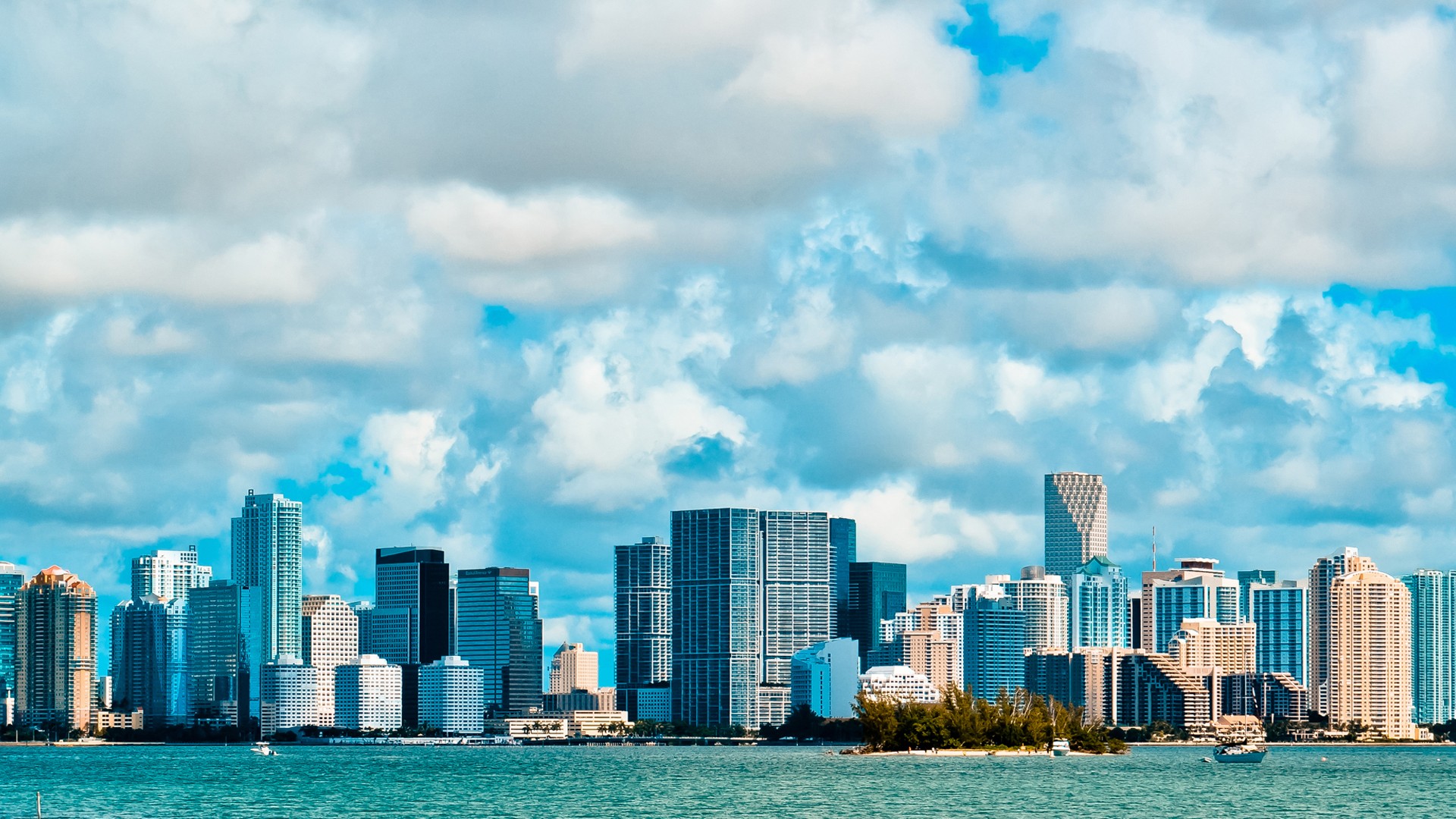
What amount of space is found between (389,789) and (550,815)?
46.1m

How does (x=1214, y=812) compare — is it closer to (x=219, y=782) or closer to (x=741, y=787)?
(x=741, y=787)

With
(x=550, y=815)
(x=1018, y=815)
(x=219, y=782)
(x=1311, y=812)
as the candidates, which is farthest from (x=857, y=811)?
(x=219, y=782)

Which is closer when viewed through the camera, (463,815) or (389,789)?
(463,815)

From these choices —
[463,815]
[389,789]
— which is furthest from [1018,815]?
[389,789]

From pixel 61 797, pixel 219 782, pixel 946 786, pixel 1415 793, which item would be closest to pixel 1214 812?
pixel 946 786

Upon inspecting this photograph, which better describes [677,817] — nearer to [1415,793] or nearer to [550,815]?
[550,815]

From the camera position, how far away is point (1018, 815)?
129m

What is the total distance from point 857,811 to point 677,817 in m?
10.6

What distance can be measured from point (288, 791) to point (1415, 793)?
84.8m

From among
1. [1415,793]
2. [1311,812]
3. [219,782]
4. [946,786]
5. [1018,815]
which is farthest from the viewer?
[219,782]

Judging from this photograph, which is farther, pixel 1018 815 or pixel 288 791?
pixel 288 791

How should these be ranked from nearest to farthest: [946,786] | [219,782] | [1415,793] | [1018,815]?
[1018,815], [946,786], [1415,793], [219,782]

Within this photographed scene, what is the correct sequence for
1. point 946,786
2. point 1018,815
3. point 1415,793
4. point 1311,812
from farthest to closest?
point 1415,793
point 946,786
point 1311,812
point 1018,815

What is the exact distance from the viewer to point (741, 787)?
173 m
